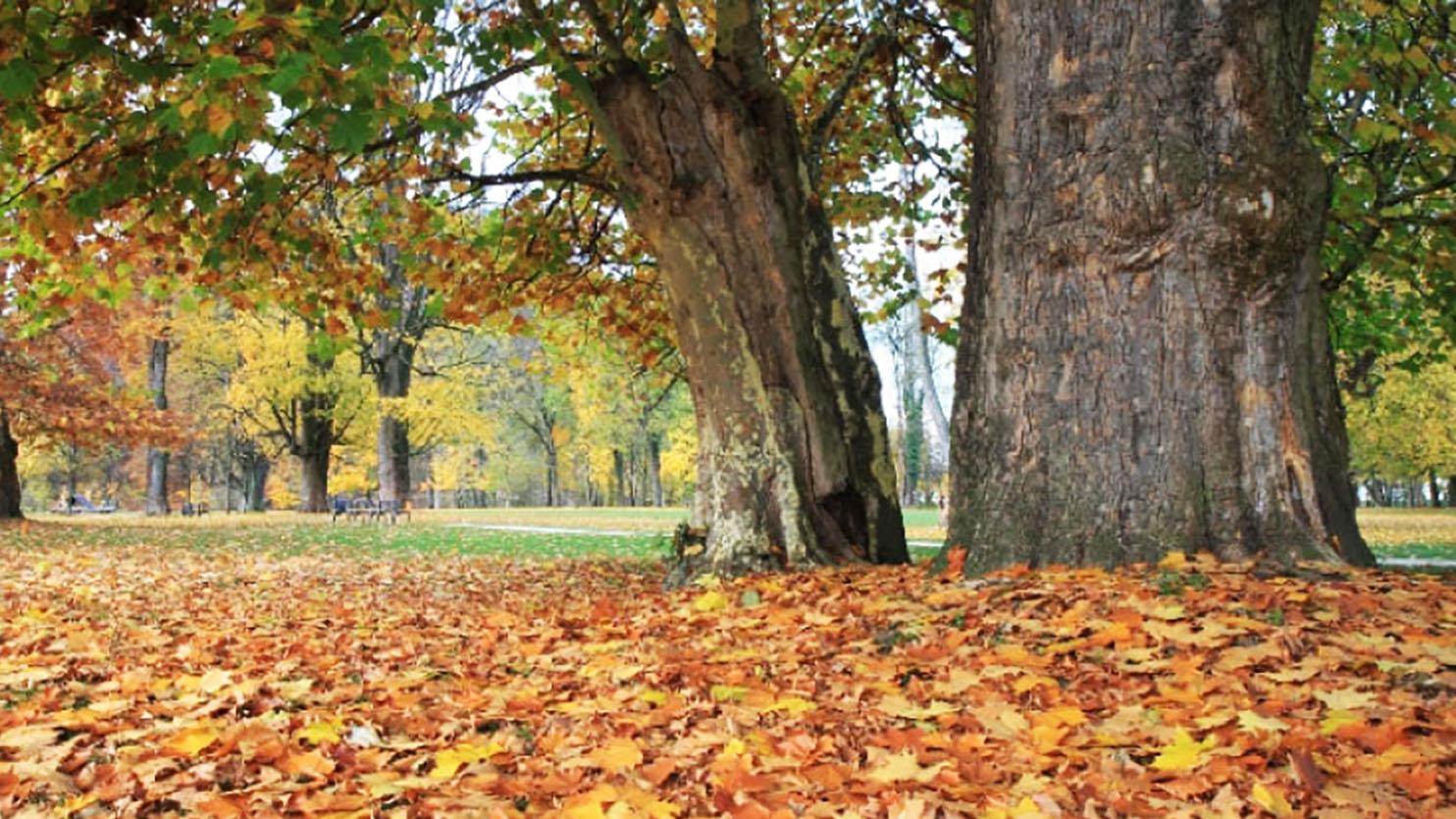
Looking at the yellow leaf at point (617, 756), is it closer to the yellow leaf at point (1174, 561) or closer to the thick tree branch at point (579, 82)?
the yellow leaf at point (1174, 561)

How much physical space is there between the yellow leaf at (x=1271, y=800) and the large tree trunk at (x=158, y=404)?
103ft

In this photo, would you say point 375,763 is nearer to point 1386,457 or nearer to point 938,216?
point 938,216

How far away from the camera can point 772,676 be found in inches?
152

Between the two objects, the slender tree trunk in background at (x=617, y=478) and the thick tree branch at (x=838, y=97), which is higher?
the thick tree branch at (x=838, y=97)

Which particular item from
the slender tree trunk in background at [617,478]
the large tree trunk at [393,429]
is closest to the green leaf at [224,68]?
the large tree trunk at [393,429]

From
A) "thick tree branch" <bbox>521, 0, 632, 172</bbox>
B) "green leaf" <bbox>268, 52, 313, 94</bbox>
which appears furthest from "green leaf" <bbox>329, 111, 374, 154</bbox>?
"thick tree branch" <bbox>521, 0, 632, 172</bbox>

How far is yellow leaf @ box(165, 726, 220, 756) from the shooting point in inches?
121

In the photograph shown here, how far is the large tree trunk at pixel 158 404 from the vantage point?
3119cm

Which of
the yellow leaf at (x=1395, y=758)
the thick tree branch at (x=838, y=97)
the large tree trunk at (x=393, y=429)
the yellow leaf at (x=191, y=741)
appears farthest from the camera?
the large tree trunk at (x=393, y=429)

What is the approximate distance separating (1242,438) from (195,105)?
5.02m

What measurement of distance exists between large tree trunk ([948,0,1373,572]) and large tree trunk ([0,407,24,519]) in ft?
66.0

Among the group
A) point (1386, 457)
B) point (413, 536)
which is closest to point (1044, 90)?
point (413, 536)

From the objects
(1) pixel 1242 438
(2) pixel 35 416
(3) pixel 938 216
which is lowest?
(1) pixel 1242 438

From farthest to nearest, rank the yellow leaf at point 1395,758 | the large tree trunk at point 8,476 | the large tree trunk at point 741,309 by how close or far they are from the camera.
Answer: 1. the large tree trunk at point 8,476
2. the large tree trunk at point 741,309
3. the yellow leaf at point 1395,758
